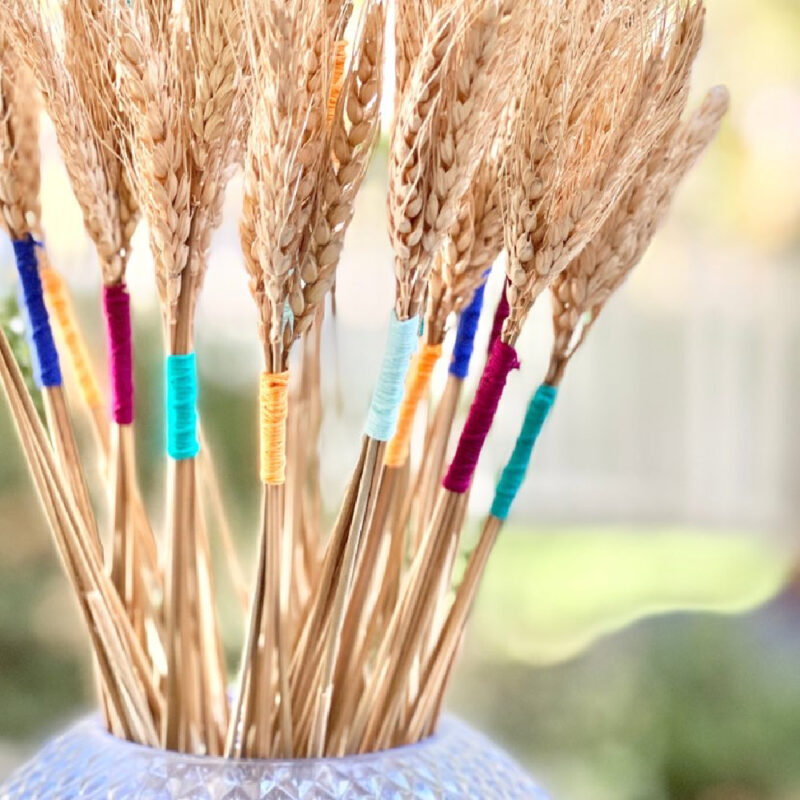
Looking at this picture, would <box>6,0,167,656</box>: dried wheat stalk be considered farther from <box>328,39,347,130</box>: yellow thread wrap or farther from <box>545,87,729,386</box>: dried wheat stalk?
<box>545,87,729,386</box>: dried wheat stalk

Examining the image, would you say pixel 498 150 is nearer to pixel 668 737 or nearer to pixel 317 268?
pixel 317 268

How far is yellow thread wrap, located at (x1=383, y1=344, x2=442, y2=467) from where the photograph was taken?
59cm

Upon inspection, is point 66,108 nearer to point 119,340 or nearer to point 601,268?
point 119,340

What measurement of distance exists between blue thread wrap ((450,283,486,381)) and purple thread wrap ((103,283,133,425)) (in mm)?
185

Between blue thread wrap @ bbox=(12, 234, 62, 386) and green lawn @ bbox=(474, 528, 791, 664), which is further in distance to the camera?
green lawn @ bbox=(474, 528, 791, 664)

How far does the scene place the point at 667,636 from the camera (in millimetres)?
1192

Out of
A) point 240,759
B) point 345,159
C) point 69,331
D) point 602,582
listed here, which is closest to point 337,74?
point 345,159

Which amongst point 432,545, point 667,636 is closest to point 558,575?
point 667,636

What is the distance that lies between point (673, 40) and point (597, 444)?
686mm

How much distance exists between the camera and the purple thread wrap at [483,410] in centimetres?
53

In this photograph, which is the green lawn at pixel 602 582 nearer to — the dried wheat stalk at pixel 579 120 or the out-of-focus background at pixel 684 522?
the out-of-focus background at pixel 684 522

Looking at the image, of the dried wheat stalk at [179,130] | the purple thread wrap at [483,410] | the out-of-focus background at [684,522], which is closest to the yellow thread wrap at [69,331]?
the dried wheat stalk at [179,130]

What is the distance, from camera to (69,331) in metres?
0.64

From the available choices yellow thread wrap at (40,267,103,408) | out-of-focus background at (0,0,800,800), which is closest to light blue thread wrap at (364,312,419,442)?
yellow thread wrap at (40,267,103,408)
